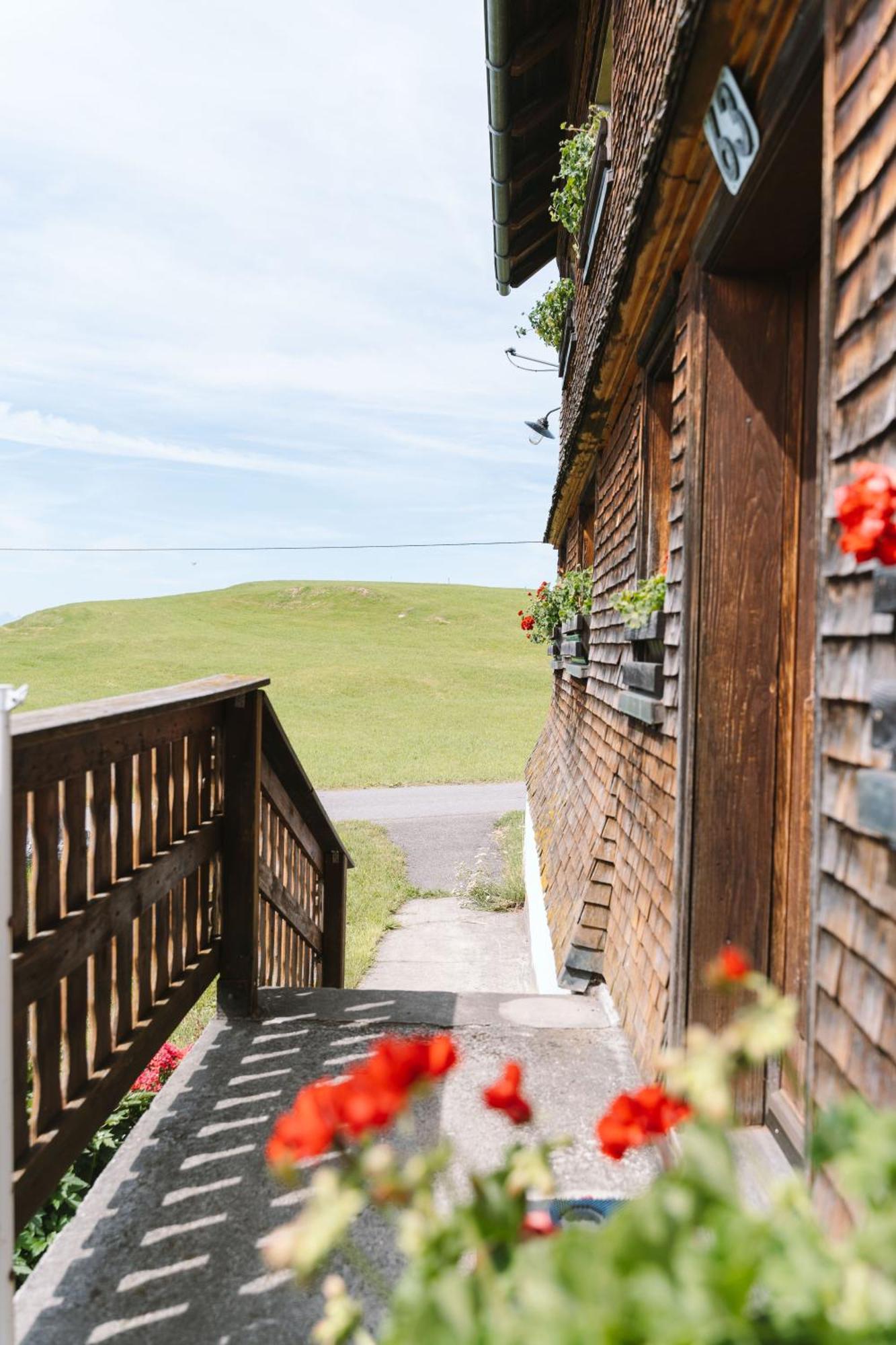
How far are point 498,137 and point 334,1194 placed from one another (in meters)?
7.91

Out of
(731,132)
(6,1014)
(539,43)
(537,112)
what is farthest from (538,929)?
(537,112)

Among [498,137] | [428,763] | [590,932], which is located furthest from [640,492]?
[428,763]

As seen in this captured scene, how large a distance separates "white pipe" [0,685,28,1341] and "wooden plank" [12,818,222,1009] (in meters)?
0.16

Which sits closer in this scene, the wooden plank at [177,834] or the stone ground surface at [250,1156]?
the stone ground surface at [250,1156]

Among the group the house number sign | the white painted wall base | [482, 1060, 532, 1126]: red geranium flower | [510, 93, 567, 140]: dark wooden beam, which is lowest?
the white painted wall base

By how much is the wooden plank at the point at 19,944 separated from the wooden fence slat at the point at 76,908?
22 centimetres

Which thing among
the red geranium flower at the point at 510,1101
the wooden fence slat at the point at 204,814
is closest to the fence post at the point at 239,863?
the wooden fence slat at the point at 204,814

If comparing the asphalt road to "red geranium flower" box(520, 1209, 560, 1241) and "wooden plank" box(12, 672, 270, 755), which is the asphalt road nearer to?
"wooden plank" box(12, 672, 270, 755)

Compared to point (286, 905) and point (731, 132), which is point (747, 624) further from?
point (286, 905)

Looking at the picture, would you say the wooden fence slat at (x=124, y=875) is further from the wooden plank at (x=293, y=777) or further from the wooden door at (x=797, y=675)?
Result: the wooden door at (x=797, y=675)

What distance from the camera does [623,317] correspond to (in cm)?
365

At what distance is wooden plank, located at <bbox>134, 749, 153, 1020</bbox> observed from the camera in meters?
2.75

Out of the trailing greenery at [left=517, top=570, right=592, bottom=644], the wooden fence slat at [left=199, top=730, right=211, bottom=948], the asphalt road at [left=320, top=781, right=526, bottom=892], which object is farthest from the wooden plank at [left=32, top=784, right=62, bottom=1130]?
the asphalt road at [left=320, top=781, right=526, bottom=892]

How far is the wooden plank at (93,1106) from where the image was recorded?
196 cm
